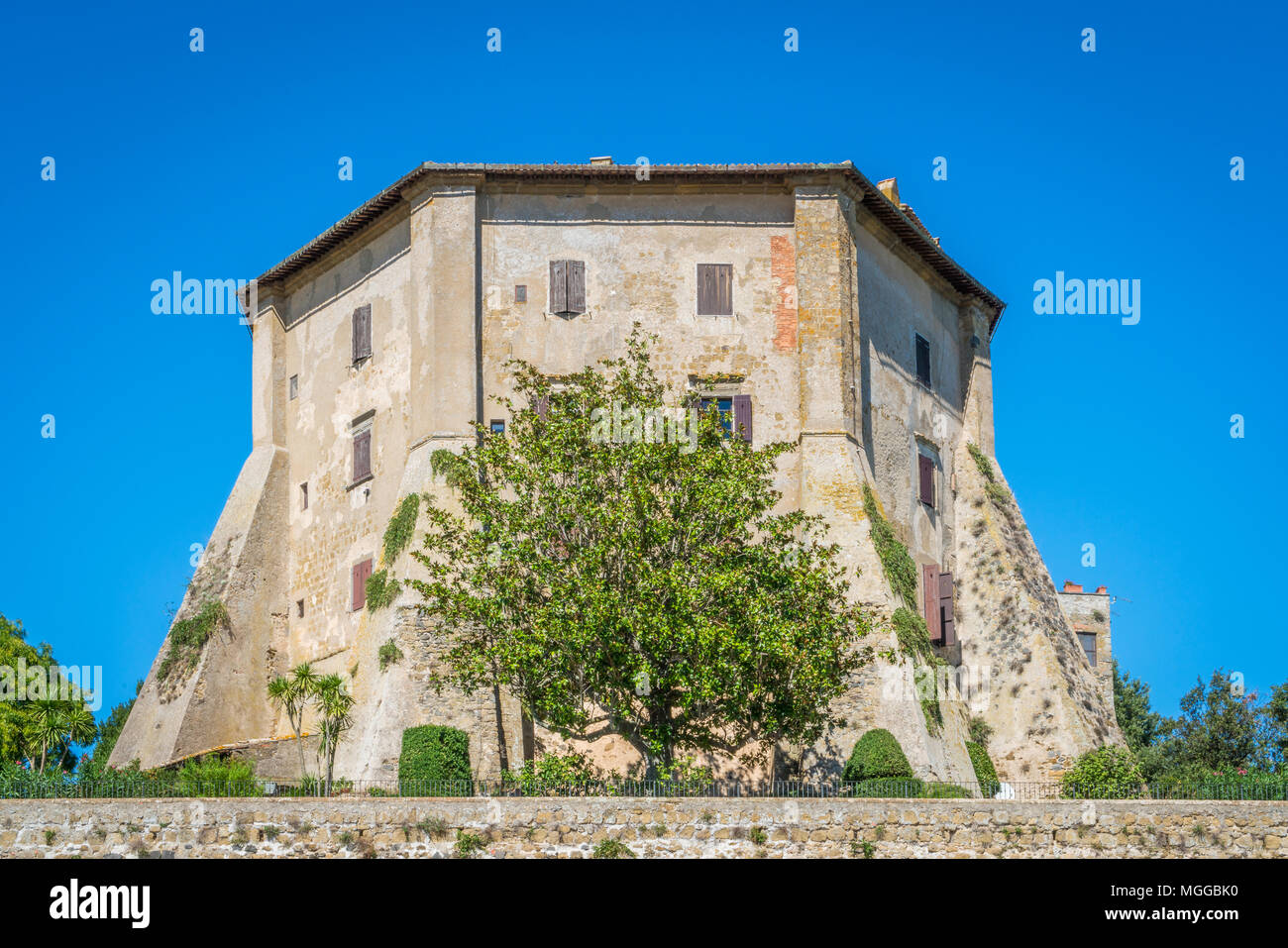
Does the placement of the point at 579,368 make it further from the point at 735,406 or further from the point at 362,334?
the point at 362,334

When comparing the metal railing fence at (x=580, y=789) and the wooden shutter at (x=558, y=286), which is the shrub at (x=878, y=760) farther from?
the wooden shutter at (x=558, y=286)

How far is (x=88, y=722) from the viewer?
148 ft

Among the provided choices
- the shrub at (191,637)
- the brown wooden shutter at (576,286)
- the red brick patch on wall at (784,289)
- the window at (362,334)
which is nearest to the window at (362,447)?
the window at (362,334)

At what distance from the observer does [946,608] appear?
42.9m

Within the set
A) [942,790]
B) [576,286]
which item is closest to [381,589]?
[576,286]

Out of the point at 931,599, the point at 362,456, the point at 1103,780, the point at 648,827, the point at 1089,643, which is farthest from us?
the point at 1089,643

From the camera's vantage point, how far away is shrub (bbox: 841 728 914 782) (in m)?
35.4

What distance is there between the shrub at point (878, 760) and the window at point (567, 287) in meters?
12.9

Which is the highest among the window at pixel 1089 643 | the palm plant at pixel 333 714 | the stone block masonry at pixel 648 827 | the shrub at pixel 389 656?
the window at pixel 1089 643

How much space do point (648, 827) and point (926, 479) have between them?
19287 millimetres

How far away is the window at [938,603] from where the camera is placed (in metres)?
42.2
